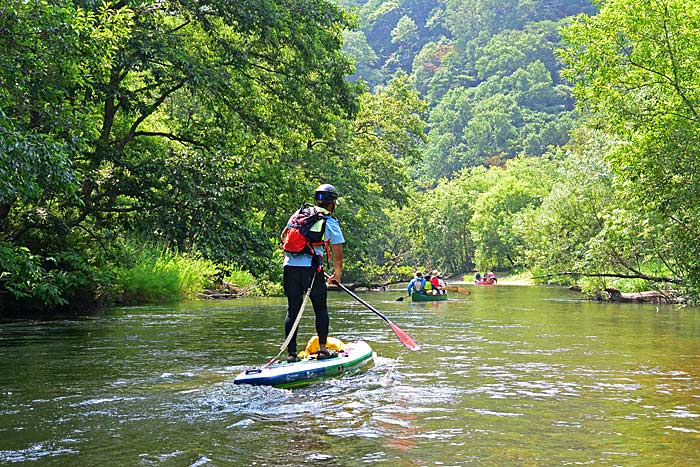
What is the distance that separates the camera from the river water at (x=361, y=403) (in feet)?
17.4

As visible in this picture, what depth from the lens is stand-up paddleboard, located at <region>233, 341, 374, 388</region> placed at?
7.58m

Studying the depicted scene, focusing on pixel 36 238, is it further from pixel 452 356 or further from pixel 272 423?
pixel 272 423

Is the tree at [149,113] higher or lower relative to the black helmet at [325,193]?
higher

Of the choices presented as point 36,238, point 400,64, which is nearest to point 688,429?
point 36,238

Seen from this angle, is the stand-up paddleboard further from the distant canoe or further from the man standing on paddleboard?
the distant canoe

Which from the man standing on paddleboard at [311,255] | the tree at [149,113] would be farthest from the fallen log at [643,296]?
the man standing on paddleboard at [311,255]

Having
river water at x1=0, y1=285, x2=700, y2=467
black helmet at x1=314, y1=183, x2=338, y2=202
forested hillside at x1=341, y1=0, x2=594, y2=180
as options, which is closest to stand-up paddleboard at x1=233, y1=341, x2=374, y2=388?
river water at x1=0, y1=285, x2=700, y2=467

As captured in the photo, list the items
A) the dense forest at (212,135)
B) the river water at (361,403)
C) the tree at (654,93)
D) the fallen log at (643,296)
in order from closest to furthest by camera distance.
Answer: the river water at (361,403) → the dense forest at (212,135) → the tree at (654,93) → the fallen log at (643,296)

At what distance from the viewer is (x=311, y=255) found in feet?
28.4

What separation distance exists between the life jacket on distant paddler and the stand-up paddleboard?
3.97 ft

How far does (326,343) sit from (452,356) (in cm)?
239

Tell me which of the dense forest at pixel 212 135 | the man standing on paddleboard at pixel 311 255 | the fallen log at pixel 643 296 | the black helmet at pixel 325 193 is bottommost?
the fallen log at pixel 643 296

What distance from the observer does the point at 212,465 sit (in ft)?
16.2

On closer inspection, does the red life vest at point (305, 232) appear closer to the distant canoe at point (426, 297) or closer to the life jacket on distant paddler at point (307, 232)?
the life jacket on distant paddler at point (307, 232)
